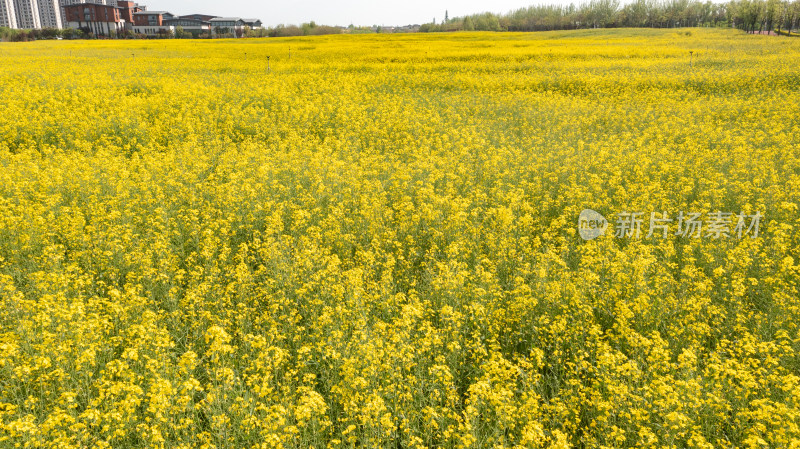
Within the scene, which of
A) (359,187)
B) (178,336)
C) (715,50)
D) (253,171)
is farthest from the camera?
(715,50)

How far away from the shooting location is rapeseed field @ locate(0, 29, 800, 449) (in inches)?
146

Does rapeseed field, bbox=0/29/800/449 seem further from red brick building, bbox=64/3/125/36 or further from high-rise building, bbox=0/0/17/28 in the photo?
high-rise building, bbox=0/0/17/28

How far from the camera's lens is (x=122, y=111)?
50.3ft

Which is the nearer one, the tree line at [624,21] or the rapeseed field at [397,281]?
the rapeseed field at [397,281]

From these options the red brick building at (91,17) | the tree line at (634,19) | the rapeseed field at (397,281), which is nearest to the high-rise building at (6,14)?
the red brick building at (91,17)

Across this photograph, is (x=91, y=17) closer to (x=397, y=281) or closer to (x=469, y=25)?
(x=469, y=25)

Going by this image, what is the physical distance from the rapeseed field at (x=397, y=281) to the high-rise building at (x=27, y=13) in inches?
9437

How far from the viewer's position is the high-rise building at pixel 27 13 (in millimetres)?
186000

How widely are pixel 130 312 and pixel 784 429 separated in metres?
6.34

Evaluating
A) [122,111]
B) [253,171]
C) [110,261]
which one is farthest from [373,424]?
[122,111]

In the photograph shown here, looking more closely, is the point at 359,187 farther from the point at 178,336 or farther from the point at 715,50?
the point at 715,50

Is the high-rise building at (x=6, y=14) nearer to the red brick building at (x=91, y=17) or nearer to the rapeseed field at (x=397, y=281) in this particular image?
the red brick building at (x=91, y=17)

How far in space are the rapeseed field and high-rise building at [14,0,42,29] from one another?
240m

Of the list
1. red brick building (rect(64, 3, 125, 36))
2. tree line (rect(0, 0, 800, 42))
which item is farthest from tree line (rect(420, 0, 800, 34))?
red brick building (rect(64, 3, 125, 36))
